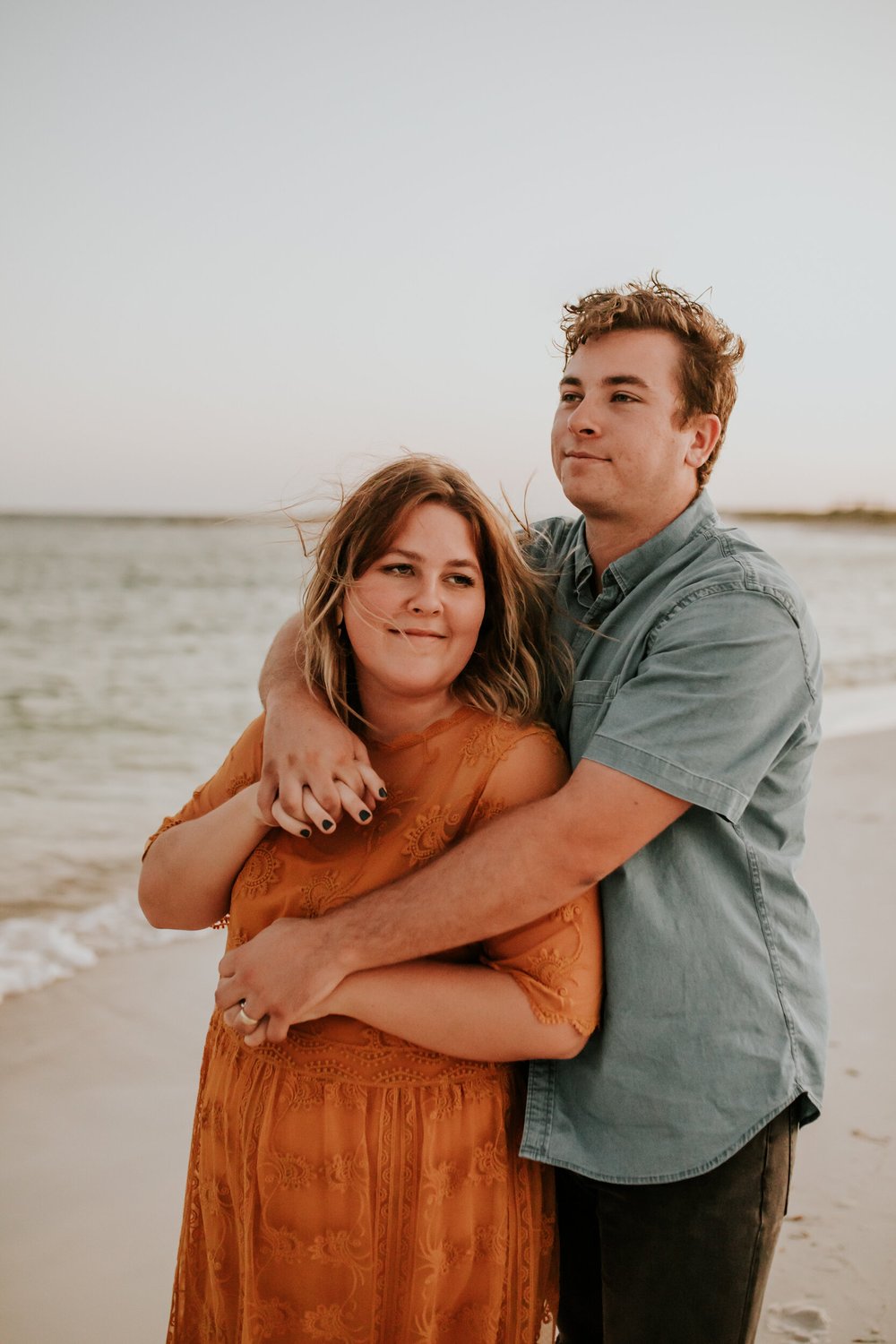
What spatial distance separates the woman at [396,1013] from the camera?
5.29 ft

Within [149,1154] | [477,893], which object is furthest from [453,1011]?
[149,1154]

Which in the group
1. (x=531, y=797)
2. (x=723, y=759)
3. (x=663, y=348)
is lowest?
(x=531, y=797)

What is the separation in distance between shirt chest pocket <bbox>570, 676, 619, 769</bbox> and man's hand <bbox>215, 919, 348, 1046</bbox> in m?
0.54

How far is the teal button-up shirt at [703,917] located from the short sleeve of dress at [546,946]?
49 mm

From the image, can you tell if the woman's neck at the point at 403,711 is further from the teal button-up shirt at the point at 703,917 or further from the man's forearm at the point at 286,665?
the teal button-up shirt at the point at 703,917

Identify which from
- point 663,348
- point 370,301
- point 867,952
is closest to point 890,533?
point 370,301

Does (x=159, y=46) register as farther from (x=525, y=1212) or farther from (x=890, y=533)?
(x=890, y=533)

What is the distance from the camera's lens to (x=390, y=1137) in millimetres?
1611

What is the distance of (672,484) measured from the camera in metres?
2.02

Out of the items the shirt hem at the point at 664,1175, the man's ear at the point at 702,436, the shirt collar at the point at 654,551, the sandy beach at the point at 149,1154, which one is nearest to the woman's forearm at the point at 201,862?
the shirt hem at the point at 664,1175

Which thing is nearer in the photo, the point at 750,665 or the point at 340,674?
the point at 750,665

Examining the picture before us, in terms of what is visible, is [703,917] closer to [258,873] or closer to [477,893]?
[477,893]

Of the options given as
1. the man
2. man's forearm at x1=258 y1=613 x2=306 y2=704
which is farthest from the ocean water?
the man

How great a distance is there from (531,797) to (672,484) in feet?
2.41
